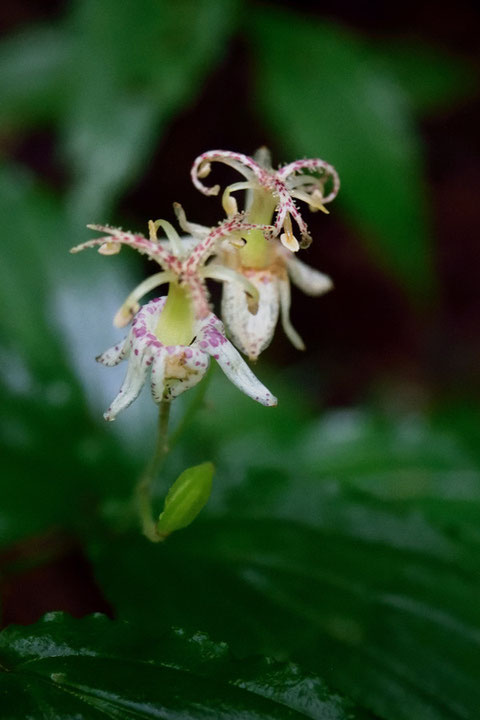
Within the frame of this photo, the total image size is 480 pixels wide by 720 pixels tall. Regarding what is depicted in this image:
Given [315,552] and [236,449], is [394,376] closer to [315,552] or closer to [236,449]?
[236,449]

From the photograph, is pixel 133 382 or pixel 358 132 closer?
pixel 133 382

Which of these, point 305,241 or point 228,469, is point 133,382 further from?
point 228,469

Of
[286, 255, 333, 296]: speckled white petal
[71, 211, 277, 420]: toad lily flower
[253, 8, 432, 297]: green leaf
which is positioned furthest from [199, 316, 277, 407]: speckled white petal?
[253, 8, 432, 297]: green leaf

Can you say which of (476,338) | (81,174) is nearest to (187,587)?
(81,174)

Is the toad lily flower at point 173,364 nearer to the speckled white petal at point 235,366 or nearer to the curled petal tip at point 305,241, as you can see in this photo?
the speckled white petal at point 235,366

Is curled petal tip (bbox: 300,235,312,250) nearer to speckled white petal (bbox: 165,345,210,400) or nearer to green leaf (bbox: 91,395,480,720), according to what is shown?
speckled white petal (bbox: 165,345,210,400)

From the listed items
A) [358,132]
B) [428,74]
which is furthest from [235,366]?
[428,74]

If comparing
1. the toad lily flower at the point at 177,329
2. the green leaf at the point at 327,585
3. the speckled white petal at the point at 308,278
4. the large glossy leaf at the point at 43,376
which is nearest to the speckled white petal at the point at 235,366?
the toad lily flower at the point at 177,329

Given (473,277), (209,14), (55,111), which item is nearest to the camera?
(209,14)
